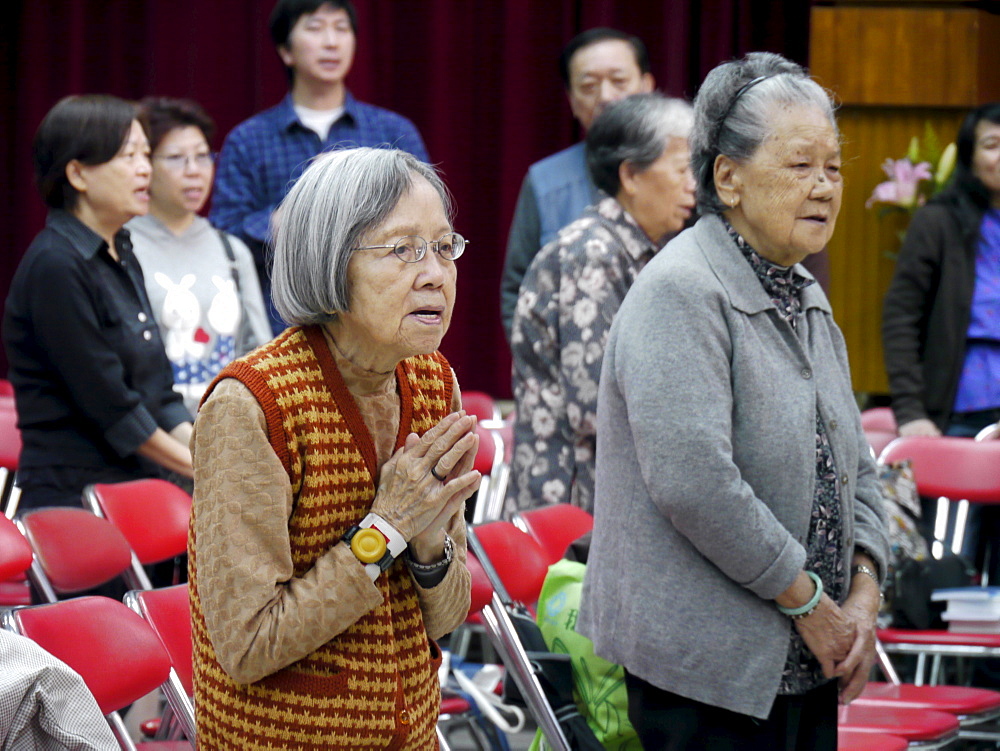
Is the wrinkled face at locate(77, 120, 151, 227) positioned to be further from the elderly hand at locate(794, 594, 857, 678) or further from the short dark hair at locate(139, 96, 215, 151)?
the elderly hand at locate(794, 594, 857, 678)

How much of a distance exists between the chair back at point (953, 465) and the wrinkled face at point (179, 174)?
2.29m

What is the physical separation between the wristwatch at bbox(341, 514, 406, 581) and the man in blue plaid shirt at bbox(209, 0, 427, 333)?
2941 millimetres

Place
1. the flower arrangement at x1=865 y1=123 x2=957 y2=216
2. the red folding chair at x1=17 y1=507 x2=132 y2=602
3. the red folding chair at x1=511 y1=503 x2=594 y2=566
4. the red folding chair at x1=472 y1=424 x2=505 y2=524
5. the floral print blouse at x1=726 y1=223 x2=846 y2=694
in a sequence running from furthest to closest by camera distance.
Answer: the flower arrangement at x1=865 y1=123 x2=957 y2=216
the red folding chair at x1=472 y1=424 x2=505 y2=524
the red folding chair at x1=511 y1=503 x2=594 y2=566
the red folding chair at x1=17 y1=507 x2=132 y2=602
the floral print blouse at x1=726 y1=223 x2=846 y2=694

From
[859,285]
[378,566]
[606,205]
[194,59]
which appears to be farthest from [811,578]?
[194,59]

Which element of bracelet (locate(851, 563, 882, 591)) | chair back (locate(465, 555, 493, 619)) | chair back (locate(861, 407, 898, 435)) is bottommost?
chair back (locate(861, 407, 898, 435))

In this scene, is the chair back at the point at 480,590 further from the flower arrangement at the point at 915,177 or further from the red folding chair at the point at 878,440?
the flower arrangement at the point at 915,177

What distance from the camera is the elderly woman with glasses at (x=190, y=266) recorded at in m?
3.87

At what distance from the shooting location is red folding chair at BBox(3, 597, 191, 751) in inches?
81.6

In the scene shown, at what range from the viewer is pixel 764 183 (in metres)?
2.17

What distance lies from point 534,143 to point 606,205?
276 centimetres

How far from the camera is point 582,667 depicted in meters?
2.54

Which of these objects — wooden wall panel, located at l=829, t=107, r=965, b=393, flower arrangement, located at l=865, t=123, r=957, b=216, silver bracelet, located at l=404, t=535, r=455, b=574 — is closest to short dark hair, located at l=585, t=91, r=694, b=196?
silver bracelet, located at l=404, t=535, r=455, b=574

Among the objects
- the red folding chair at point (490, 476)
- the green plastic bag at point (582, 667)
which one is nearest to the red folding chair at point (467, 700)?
the green plastic bag at point (582, 667)

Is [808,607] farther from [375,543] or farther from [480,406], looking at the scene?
[480,406]
